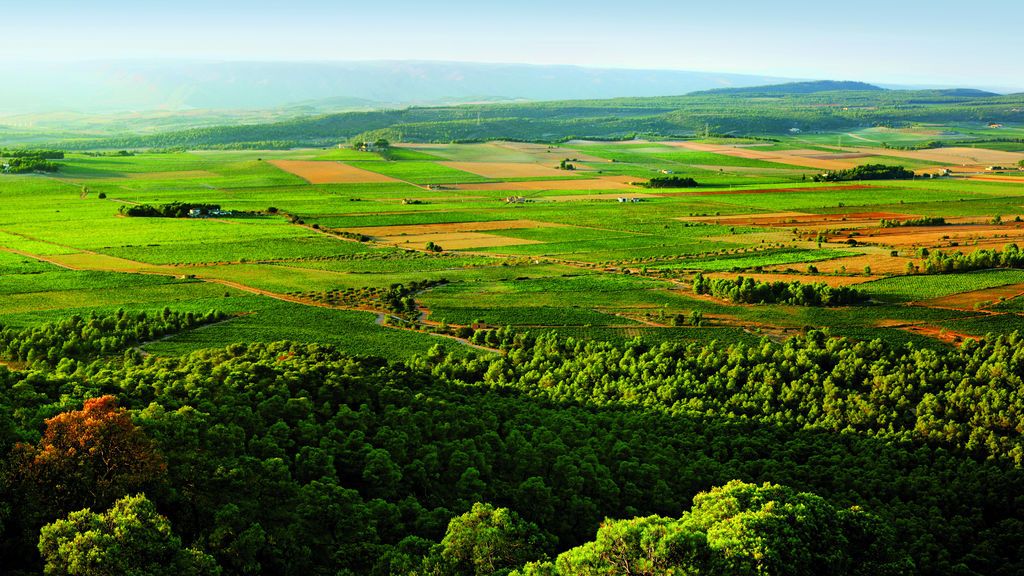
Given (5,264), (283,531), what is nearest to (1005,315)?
(283,531)

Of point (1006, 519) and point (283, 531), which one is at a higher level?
point (283, 531)

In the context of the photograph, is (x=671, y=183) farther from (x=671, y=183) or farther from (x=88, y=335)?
(x=88, y=335)

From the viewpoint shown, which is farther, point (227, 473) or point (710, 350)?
point (710, 350)

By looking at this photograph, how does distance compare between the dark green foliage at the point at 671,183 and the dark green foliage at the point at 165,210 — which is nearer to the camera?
the dark green foliage at the point at 165,210

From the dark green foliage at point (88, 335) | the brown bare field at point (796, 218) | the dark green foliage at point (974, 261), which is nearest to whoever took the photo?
the dark green foliage at point (88, 335)

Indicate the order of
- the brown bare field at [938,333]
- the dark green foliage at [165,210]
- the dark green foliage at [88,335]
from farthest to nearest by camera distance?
the dark green foliage at [165,210], the brown bare field at [938,333], the dark green foliage at [88,335]

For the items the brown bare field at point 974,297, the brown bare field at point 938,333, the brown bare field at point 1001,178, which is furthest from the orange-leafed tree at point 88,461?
the brown bare field at point 1001,178

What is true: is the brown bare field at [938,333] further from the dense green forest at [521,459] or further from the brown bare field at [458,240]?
the brown bare field at [458,240]

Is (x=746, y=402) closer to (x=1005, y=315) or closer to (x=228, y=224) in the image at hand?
(x=1005, y=315)
